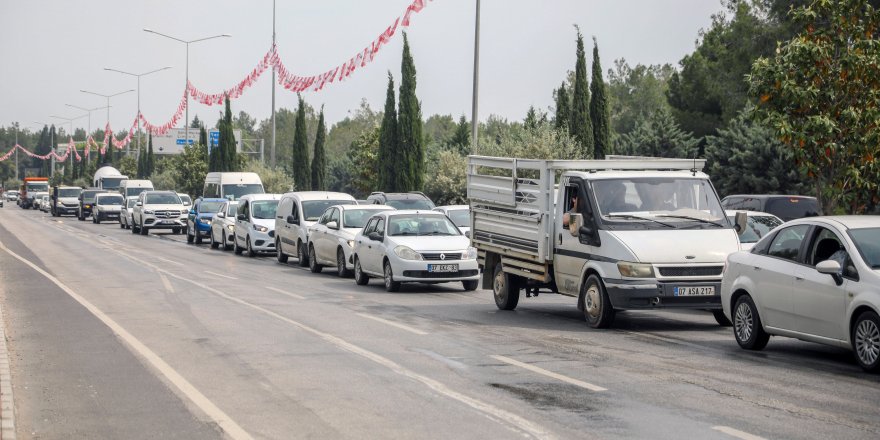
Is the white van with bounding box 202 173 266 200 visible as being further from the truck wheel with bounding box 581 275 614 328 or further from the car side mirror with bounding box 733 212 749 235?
the car side mirror with bounding box 733 212 749 235

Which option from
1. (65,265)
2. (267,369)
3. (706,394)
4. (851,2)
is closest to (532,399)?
(706,394)

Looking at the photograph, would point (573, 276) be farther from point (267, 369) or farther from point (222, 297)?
point (222, 297)

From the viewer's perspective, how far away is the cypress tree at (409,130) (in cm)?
4894

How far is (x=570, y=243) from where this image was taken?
16.0m

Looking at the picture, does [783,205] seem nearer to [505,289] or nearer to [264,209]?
[505,289]

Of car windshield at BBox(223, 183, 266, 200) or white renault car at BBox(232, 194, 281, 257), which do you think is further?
car windshield at BBox(223, 183, 266, 200)

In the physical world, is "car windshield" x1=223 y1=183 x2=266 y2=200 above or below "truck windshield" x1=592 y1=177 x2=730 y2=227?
below

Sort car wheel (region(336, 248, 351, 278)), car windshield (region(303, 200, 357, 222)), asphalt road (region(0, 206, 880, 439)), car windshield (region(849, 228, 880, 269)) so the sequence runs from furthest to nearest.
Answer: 1. car windshield (region(303, 200, 357, 222))
2. car wheel (region(336, 248, 351, 278))
3. car windshield (region(849, 228, 880, 269))
4. asphalt road (region(0, 206, 880, 439))

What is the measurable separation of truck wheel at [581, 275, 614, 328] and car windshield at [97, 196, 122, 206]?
55.0 metres

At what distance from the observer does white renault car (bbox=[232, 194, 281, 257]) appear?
1377 inches

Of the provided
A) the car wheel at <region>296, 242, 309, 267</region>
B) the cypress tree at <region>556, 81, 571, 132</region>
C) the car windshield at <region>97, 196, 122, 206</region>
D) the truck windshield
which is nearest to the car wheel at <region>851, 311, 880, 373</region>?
the truck windshield

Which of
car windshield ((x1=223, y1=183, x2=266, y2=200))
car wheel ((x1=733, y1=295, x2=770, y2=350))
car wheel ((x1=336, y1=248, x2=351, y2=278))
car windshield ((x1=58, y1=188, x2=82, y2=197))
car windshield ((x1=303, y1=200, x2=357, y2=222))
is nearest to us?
car wheel ((x1=733, y1=295, x2=770, y2=350))

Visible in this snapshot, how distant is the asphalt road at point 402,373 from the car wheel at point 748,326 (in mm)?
145

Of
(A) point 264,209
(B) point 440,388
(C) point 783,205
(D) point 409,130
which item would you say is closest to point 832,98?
(B) point 440,388
